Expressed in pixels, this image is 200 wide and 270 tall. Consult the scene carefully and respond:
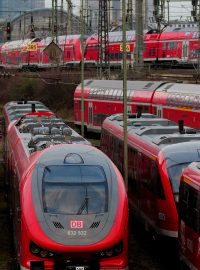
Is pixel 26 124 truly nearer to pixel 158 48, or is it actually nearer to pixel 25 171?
pixel 25 171

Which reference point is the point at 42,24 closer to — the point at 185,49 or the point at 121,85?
the point at 185,49

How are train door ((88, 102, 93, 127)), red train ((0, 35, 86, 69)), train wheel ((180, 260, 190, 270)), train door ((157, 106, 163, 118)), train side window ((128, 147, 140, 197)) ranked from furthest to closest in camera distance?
red train ((0, 35, 86, 69)), train door ((88, 102, 93, 127)), train door ((157, 106, 163, 118)), train side window ((128, 147, 140, 197)), train wheel ((180, 260, 190, 270))

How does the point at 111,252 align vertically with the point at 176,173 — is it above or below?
below

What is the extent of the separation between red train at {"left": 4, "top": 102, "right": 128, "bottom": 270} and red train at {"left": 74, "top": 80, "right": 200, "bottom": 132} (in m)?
19.4

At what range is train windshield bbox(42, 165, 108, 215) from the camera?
1268 centimetres

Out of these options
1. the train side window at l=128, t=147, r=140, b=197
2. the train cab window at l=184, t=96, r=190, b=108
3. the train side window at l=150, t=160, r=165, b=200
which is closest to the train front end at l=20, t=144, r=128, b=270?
the train side window at l=150, t=160, r=165, b=200

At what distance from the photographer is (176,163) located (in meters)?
15.7

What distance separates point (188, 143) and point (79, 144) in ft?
9.13

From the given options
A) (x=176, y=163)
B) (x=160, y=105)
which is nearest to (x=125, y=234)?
(x=176, y=163)

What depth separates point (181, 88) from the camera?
34906mm

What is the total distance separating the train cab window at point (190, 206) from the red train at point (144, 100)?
18075 mm

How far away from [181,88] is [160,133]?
52.1 feet

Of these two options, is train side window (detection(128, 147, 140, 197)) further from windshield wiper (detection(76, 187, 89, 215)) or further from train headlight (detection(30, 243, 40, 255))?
train headlight (detection(30, 243, 40, 255))

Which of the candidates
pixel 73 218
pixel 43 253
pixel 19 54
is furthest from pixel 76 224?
pixel 19 54
